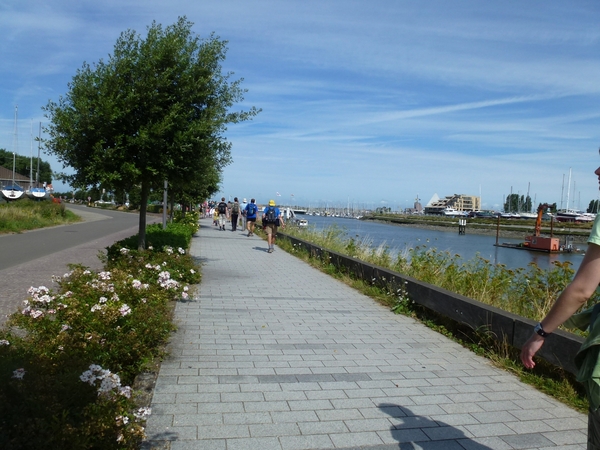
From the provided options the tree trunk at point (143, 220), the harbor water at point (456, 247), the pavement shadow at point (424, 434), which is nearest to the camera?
the pavement shadow at point (424, 434)

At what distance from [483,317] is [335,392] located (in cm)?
243

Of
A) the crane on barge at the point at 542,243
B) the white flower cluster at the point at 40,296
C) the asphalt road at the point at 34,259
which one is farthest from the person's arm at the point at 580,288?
the crane on barge at the point at 542,243

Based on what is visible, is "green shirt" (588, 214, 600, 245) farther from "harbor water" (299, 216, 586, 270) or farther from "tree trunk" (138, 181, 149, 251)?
"tree trunk" (138, 181, 149, 251)

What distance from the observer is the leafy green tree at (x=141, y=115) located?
10.0 m

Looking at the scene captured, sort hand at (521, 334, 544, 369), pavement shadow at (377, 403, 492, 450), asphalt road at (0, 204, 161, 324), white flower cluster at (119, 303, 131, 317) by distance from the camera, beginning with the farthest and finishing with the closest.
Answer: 1. asphalt road at (0, 204, 161, 324)
2. white flower cluster at (119, 303, 131, 317)
3. pavement shadow at (377, 403, 492, 450)
4. hand at (521, 334, 544, 369)

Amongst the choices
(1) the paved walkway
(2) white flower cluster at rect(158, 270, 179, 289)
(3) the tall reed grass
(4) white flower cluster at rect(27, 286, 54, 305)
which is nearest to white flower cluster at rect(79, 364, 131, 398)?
(1) the paved walkway

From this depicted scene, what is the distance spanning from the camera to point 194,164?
36.7 ft

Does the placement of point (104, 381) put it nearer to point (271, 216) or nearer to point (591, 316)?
point (591, 316)

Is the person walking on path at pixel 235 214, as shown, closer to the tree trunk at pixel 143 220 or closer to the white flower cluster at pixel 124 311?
the tree trunk at pixel 143 220

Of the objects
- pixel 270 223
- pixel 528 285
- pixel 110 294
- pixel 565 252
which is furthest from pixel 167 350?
pixel 565 252

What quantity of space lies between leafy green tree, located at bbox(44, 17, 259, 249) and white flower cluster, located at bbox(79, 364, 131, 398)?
6995 millimetres

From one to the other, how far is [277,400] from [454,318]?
11.0 ft

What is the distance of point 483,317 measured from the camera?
653cm

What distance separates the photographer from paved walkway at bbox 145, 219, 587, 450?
158 inches
